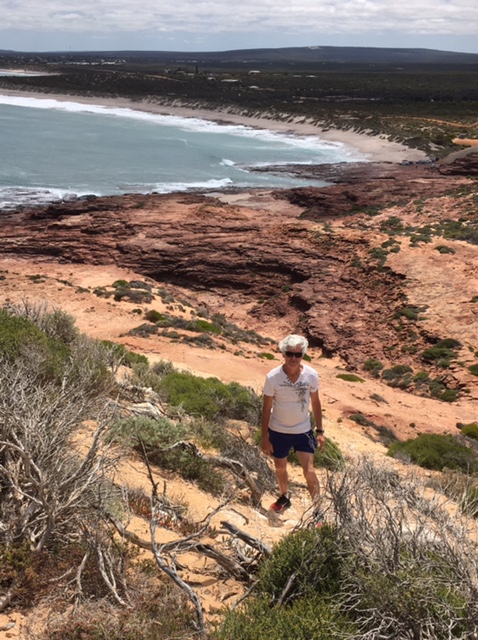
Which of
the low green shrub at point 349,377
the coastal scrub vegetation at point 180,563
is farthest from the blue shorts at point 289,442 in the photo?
the low green shrub at point 349,377

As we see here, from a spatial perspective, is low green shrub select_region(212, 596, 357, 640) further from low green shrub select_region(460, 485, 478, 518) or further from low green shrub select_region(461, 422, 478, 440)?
low green shrub select_region(461, 422, 478, 440)

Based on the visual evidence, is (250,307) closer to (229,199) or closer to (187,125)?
(229,199)

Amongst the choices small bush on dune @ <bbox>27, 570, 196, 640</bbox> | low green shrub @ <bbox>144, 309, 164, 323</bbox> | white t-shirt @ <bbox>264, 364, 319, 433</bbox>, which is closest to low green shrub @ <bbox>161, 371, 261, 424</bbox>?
white t-shirt @ <bbox>264, 364, 319, 433</bbox>

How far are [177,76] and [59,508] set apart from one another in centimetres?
13317

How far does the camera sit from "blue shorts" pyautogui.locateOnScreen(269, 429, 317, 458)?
17.0 ft

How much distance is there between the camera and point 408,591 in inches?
130

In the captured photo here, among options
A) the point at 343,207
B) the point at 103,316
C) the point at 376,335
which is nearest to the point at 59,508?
the point at 103,316

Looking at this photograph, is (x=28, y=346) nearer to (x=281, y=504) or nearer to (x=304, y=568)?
(x=281, y=504)

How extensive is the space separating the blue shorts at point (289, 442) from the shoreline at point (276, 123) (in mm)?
51482

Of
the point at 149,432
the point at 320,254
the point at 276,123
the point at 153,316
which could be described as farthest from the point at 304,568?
the point at 276,123

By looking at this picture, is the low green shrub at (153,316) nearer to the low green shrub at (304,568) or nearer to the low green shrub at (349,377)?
the low green shrub at (349,377)

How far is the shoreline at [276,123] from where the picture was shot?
56250mm

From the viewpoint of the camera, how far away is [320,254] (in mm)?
25594

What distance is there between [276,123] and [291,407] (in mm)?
75266
